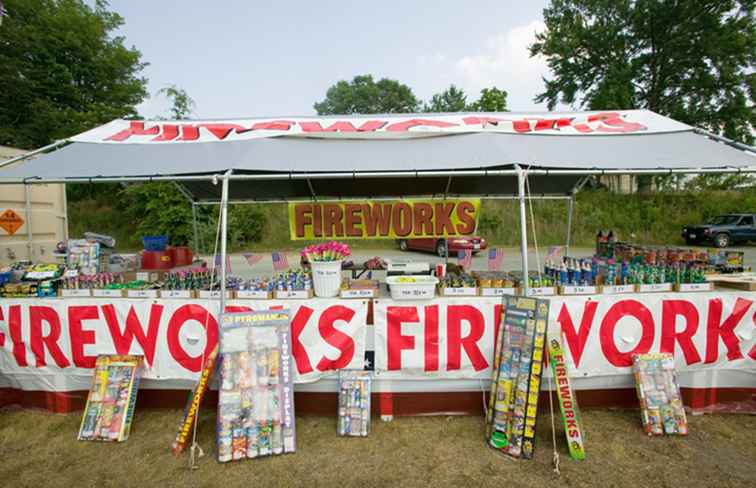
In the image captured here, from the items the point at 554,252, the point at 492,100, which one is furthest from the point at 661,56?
the point at 554,252

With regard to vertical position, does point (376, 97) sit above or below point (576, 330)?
above

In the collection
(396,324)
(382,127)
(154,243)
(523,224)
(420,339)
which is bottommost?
(420,339)

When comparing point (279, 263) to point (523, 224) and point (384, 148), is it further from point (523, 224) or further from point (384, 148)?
point (523, 224)

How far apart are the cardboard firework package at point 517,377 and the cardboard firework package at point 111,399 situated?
3016mm

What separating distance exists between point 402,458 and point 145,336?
245 centimetres

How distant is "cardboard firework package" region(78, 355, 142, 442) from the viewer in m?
2.81

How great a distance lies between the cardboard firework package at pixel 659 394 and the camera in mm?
2775

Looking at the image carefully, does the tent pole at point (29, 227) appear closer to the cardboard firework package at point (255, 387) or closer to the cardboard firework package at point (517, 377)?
the cardboard firework package at point (255, 387)

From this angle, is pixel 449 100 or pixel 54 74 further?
pixel 449 100

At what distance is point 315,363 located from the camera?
2.96 meters

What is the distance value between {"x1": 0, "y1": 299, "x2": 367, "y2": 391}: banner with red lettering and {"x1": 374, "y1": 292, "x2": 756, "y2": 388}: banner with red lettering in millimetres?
357

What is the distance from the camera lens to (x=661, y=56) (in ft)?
66.3

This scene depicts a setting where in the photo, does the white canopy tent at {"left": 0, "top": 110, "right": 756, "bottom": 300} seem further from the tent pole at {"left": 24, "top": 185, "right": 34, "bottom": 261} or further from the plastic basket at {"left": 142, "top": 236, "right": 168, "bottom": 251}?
the tent pole at {"left": 24, "top": 185, "right": 34, "bottom": 261}

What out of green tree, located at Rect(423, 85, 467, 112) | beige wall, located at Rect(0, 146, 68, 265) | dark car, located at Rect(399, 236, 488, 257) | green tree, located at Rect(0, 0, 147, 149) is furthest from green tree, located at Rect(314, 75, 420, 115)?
beige wall, located at Rect(0, 146, 68, 265)
